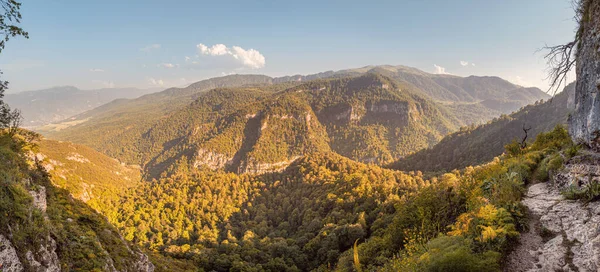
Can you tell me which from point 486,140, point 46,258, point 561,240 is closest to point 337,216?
point 561,240

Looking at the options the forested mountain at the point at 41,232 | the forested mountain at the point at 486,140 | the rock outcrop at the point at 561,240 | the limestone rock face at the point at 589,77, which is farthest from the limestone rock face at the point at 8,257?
the forested mountain at the point at 486,140

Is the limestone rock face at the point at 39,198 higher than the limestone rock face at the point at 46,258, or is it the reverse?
the limestone rock face at the point at 39,198

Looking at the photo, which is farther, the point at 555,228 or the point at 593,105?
the point at 593,105

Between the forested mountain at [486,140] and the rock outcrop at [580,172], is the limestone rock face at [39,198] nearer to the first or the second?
the rock outcrop at [580,172]

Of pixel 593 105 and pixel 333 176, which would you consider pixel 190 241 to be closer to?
pixel 333 176

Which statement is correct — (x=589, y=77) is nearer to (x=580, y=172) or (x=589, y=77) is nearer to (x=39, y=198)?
(x=580, y=172)

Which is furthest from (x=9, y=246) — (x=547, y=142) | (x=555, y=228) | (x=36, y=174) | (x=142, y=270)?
(x=547, y=142)
